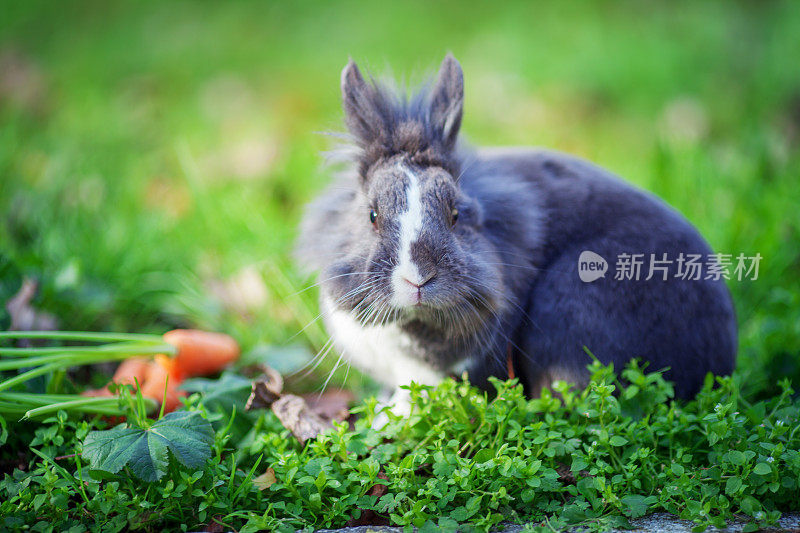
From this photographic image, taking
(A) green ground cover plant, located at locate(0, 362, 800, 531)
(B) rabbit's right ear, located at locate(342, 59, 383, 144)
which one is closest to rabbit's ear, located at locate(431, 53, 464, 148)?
(B) rabbit's right ear, located at locate(342, 59, 383, 144)

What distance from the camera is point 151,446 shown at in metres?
2.18

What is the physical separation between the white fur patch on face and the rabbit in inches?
0.7

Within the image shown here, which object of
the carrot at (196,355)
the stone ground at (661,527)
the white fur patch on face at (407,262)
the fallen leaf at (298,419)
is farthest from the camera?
the carrot at (196,355)

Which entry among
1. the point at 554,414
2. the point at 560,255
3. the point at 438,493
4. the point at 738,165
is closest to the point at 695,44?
the point at 738,165

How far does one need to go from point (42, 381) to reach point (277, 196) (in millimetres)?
2157

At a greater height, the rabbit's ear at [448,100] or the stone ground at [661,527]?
the rabbit's ear at [448,100]

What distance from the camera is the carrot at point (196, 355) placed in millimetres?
2965

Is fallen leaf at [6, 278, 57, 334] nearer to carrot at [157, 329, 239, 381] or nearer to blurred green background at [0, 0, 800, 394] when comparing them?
blurred green background at [0, 0, 800, 394]

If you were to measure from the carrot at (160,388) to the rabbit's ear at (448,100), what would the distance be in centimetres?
144

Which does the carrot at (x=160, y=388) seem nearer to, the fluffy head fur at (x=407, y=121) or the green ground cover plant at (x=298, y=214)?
the green ground cover plant at (x=298, y=214)

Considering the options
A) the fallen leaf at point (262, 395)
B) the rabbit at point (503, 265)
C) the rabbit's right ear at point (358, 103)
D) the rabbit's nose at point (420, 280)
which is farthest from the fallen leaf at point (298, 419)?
the rabbit's right ear at point (358, 103)

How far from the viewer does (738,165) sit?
176 inches

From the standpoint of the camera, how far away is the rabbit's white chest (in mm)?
2578

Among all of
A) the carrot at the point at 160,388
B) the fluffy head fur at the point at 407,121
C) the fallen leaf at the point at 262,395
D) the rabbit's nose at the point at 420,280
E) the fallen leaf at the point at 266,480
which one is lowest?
the fallen leaf at the point at 266,480
